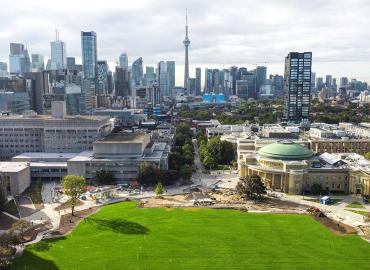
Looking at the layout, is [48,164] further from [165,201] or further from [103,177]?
[165,201]

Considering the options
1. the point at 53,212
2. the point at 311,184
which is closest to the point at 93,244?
the point at 53,212

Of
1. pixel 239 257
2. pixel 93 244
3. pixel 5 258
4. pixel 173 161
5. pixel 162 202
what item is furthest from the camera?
pixel 173 161

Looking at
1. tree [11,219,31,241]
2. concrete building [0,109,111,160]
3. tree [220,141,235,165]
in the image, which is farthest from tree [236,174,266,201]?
concrete building [0,109,111,160]

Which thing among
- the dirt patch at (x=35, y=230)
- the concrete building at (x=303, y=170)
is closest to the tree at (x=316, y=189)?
the concrete building at (x=303, y=170)

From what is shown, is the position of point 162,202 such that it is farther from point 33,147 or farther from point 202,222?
point 33,147

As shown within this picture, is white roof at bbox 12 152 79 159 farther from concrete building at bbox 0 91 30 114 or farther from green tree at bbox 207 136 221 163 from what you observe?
concrete building at bbox 0 91 30 114
